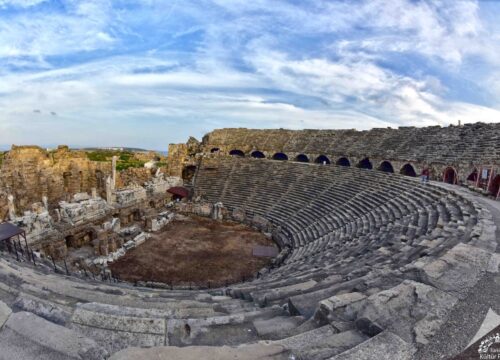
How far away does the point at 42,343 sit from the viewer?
3.21 meters

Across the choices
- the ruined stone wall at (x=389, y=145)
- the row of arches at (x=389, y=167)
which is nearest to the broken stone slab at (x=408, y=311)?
the row of arches at (x=389, y=167)

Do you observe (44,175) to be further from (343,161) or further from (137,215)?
(343,161)

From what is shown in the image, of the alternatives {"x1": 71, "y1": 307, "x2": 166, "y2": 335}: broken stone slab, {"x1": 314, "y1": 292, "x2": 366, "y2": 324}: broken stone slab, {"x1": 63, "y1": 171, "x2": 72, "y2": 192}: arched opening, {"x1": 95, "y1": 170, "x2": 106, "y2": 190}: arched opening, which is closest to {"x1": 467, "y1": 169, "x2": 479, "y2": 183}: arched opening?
{"x1": 314, "y1": 292, "x2": 366, "y2": 324}: broken stone slab

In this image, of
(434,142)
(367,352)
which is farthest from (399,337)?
(434,142)

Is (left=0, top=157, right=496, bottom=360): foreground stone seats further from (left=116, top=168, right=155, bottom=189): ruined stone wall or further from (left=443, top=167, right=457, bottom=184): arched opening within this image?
(left=116, top=168, right=155, bottom=189): ruined stone wall

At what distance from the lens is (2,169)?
2109 cm

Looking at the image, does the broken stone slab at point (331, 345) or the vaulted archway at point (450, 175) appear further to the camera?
the vaulted archway at point (450, 175)

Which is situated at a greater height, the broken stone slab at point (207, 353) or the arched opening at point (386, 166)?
the arched opening at point (386, 166)

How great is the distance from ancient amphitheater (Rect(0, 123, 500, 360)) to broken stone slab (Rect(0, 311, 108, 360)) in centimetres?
2

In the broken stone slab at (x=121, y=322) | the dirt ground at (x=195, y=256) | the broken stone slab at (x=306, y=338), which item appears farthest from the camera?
the dirt ground at (x=195, y=256)

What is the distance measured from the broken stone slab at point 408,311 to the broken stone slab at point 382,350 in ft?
0.49

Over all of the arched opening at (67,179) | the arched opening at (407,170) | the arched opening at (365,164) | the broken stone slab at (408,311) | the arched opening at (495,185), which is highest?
the arched opening at (365,164)

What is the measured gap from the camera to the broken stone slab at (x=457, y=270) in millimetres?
4938

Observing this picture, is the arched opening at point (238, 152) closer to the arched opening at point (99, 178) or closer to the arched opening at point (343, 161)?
the arched opening at point (343, 161)
